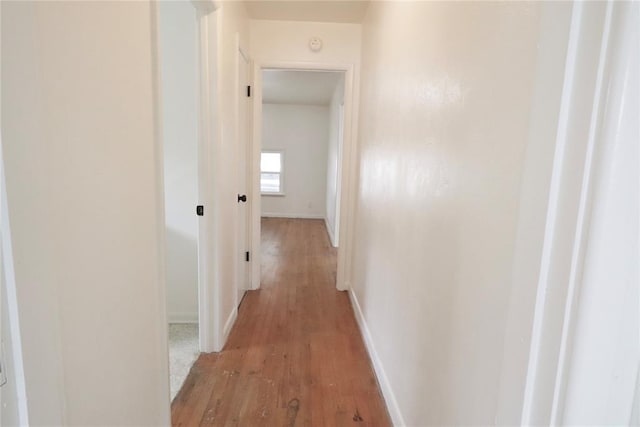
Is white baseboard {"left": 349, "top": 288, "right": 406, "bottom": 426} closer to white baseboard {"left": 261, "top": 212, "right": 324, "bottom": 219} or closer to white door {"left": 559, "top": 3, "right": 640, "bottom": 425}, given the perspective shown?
white door {"left": 559, "top": 3, "right": 640, "bottom": 425}

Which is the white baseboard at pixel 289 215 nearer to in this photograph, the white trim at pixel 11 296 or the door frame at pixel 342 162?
the door frame at pixel 342 162

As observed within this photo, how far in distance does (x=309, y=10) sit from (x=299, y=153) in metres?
4.98

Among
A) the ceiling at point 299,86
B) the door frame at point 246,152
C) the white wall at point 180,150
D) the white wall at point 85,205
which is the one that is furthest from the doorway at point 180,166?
the ceiling at point 299,86

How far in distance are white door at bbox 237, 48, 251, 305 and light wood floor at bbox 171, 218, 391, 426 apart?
0.86ft

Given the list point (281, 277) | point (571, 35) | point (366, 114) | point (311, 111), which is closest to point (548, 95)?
point (571, 35)

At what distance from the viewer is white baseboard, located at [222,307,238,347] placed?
2.49 meters

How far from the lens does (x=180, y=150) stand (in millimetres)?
2668

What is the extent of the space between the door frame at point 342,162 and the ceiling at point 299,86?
35.7 inches

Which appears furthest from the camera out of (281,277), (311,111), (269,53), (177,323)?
(311,111)

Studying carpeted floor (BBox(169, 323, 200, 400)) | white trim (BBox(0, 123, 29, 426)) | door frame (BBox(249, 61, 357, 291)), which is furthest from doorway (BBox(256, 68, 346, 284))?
white trim (BBox(0, 123, 29, 426))

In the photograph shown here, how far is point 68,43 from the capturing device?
81 centimetres

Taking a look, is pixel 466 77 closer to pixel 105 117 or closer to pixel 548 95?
pixel 548 95

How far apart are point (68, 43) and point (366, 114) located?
7.47ft

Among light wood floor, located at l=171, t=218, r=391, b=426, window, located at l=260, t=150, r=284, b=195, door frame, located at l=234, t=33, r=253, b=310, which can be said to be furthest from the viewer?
window, located at l=260, t=150, r=284, b=195
